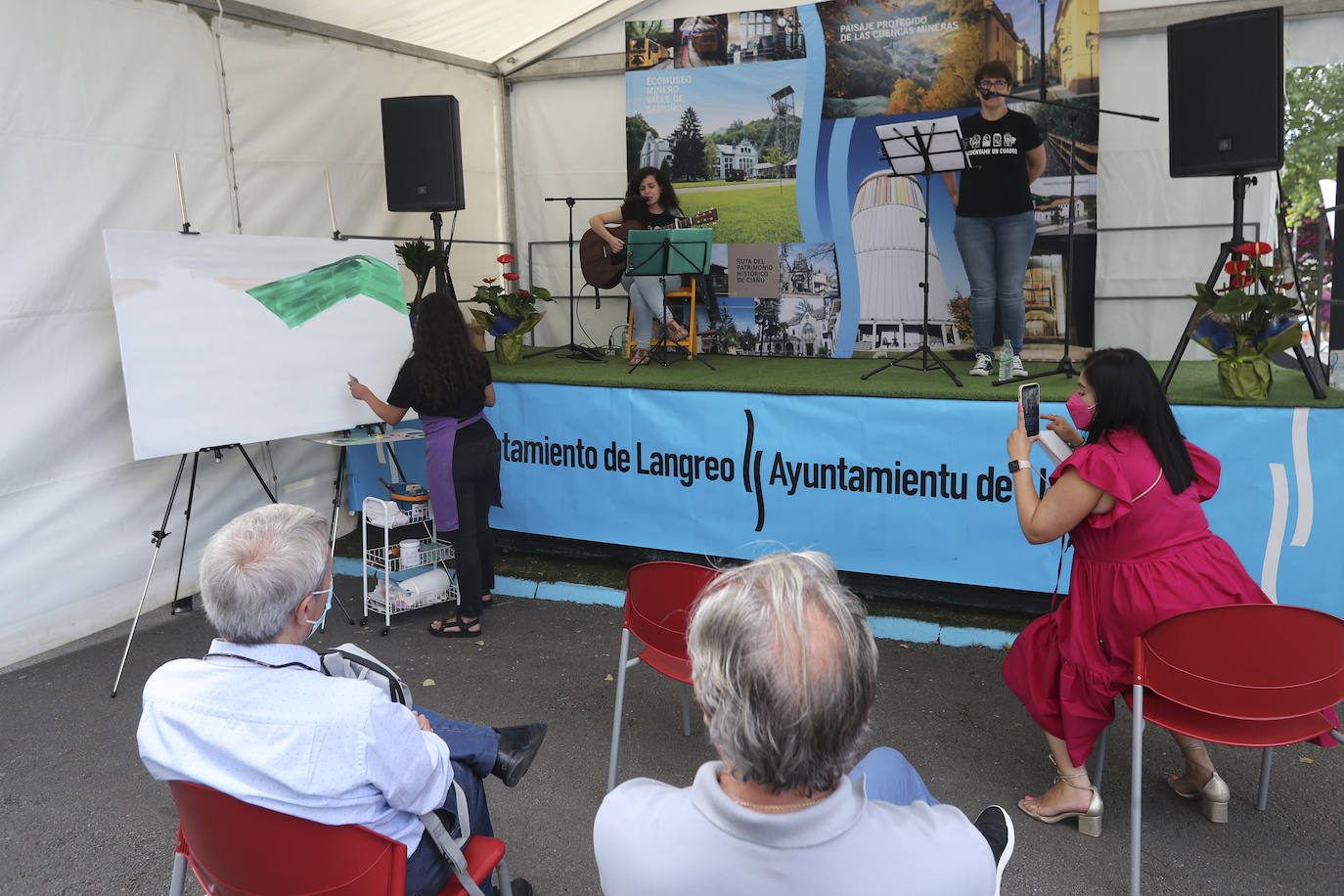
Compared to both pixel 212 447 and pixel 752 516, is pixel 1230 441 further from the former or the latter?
pixel 212 447

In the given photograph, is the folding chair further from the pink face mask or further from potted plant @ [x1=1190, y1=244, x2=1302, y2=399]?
the pink face mask

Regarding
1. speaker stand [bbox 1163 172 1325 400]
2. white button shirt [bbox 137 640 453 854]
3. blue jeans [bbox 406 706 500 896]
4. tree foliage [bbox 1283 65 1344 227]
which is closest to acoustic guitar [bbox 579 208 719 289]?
speaker stand [bbox 1163 172 1325 400]

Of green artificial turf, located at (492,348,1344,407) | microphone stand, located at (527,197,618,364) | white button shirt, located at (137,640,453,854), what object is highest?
microphone stand, located at (527,197,618,364)

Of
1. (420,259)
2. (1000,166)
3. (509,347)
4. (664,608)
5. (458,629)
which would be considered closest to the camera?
(664,608)

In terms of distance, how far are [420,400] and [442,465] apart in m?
0.31

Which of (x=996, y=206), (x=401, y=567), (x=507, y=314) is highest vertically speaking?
(x=996, y=206)

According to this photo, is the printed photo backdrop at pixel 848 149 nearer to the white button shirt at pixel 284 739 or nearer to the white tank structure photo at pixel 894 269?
the white tank structure photo at pixel 894 269

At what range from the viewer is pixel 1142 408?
2.53m

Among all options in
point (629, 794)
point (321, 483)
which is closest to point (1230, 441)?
point (629, 794)

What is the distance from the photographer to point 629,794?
48.1 inches

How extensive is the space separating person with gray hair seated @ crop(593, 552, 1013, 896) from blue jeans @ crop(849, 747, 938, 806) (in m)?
0.31

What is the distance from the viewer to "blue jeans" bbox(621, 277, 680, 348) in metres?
6.39

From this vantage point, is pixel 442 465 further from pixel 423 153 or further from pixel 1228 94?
pixel 1228 94

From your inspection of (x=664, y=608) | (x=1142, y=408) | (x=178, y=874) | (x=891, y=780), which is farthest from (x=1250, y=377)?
(x=178, y=874)
